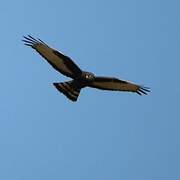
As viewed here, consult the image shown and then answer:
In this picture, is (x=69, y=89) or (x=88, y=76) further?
(x=69, y=89)

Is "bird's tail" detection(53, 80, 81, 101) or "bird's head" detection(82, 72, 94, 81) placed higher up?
"bird's head" detection(82, 72, 94, 81)

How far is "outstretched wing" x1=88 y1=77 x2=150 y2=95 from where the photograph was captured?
16203 mm

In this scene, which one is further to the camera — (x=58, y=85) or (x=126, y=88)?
(x=126, y=88)

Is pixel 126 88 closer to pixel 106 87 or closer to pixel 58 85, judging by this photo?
pixel 106 87

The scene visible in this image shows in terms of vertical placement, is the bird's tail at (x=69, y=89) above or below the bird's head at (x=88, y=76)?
below

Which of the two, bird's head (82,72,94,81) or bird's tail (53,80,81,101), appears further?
bird's tail (53,80,81,101)

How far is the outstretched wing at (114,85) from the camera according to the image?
16.2m

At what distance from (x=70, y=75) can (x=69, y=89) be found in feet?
1.28

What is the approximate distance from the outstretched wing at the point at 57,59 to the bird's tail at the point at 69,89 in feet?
0.76

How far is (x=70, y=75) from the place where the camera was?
632 inches

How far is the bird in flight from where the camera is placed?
15.8 m

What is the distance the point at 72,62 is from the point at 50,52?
41.5 inches

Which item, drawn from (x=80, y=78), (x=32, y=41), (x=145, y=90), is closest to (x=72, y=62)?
(x=80, y=78)

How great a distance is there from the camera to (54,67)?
643 inches
